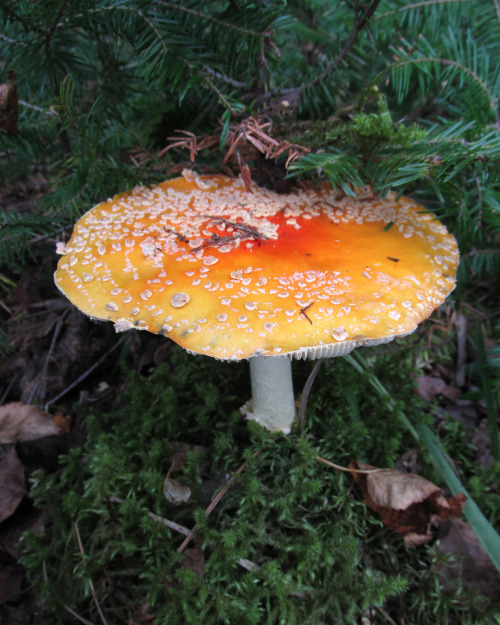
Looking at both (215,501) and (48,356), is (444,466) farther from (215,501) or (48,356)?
(48,356)

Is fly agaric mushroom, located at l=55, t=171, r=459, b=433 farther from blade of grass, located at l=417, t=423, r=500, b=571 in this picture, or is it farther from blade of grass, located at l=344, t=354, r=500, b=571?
blade of grass, located at l=417, t=423, r=500, b=571

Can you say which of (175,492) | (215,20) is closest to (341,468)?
(175,492)

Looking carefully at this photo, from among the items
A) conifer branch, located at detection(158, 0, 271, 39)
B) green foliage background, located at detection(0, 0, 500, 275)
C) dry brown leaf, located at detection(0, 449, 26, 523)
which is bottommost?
dry brown leaf, located at detection(0, 449, 26, 523)

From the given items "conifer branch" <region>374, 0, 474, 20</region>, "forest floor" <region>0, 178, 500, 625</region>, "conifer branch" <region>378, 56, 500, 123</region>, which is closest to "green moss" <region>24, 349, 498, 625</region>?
"forest floor" <region>0, 178, 500, 625</region>

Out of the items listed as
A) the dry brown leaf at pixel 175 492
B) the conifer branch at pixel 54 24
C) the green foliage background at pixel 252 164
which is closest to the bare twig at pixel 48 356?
→ the green foliage background at pixel 252 164

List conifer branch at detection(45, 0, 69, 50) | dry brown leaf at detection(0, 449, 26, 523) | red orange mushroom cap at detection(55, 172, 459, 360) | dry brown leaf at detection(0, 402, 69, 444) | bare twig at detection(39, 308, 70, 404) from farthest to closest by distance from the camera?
bare twig at detection(39, 308, 70, 404), dry brown leaf at detection(0, 402, 69, 444), dry brown leaf at detection(0, 449, 26, 523), conifer branch at detection(45, 0, 69, 50), red orange mushroom cap at detection(55, 172, 459, 360)

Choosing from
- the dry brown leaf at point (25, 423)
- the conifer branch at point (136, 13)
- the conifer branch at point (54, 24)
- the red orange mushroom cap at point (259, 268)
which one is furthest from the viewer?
the dry brown leaf at point (25, 423)

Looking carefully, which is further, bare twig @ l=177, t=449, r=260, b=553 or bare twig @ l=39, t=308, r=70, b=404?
bare twig @ l=39, t=308, r=70, b=404

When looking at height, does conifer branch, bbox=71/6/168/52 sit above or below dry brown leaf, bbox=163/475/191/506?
above

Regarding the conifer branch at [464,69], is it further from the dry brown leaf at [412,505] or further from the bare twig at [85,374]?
the bare twig at [85,374]
